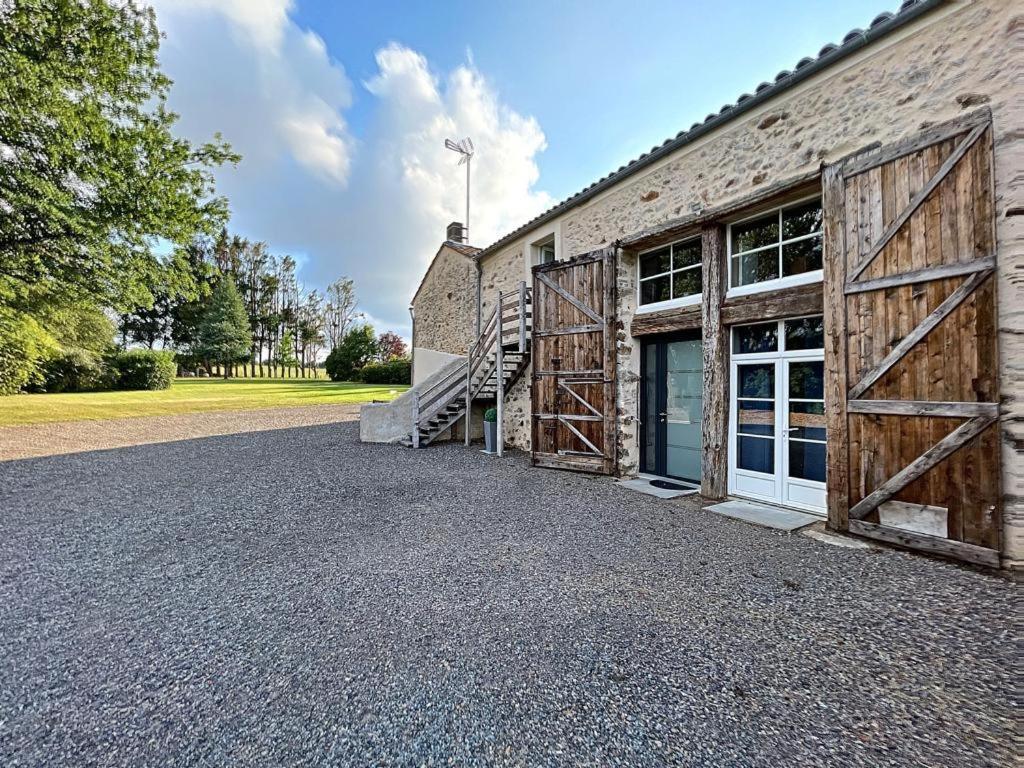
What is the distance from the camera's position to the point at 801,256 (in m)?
4.88

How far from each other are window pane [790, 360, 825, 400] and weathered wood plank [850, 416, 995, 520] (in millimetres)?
1042

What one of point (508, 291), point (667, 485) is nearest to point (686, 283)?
point (667, 485)

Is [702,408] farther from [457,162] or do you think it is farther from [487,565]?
[457,162]

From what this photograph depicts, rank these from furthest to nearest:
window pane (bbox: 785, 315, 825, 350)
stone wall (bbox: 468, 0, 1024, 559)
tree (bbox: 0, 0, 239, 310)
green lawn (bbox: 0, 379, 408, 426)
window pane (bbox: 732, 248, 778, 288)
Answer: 1. green lawn (bbox: 0, 379, 408, 426)
2. tree (bbox: 0, 0, 239, 310)
3. window pane (bbox: 732, 248, 778, 288)
4. window pane (bbox: 785, 315, 825, 350)
5. stone wall (bbox: 468, 0, 1024, 559)

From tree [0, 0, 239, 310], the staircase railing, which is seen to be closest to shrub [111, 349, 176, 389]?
tree [0, 0, 239, 310]

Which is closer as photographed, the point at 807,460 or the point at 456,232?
the point at 807,460

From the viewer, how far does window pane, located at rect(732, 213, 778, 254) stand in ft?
17.0

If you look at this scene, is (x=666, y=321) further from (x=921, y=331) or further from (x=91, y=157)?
(x=91, y=157)

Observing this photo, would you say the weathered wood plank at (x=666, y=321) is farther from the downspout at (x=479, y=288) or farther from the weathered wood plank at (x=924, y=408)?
the downspout at (x=479, y=288)

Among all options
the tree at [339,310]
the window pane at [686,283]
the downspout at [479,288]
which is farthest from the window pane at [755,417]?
the tree at [339,310]

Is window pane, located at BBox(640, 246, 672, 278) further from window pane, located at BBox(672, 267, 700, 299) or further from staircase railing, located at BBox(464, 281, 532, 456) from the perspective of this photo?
staircase railing, located at BBox(464, 281, 532, 456)

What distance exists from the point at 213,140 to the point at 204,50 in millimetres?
1756

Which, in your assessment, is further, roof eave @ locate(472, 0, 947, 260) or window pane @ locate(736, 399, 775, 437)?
window pane @ locate(736, 399, 775, 437)

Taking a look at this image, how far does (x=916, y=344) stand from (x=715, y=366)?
195cm
